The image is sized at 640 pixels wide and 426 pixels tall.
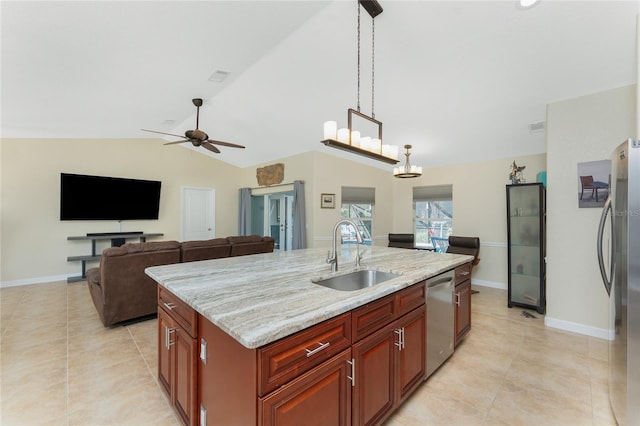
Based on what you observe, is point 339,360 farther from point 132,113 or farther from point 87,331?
point 132,113

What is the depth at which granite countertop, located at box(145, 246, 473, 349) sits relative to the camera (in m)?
1.09

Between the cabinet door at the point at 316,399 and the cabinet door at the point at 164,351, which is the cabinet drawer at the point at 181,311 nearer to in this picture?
the cabinet door at the point at 164,351

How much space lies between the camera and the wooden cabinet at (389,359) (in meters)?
1.43

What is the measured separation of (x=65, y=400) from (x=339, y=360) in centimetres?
210

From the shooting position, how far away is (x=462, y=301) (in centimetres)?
265

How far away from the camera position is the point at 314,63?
3100mm

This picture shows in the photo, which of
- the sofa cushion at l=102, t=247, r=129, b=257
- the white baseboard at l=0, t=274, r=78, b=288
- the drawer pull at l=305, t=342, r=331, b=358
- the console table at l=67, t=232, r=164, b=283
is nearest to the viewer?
the drawer pull at l=305, t=342, r=331, b=358

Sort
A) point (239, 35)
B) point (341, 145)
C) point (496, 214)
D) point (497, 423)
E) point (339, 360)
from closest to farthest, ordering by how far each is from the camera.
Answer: point (339, 360)
point (497, 423)
point (341, 145)
point (239, 35)
point (496, 214)

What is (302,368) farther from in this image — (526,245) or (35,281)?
(35,281)

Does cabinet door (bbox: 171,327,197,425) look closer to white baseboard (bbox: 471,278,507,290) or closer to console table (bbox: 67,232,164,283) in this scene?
console table (bbox: 67,232,164,283)

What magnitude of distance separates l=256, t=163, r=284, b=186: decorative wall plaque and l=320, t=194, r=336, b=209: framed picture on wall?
1277 millimetres

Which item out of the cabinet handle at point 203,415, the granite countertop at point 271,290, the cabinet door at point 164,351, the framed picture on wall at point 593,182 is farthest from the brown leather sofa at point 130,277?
the framed picture on wall at point 593,182

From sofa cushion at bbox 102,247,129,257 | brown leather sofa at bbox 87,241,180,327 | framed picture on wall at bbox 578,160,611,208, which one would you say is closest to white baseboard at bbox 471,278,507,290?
framed picture on wall at bbox 578,160,611,208

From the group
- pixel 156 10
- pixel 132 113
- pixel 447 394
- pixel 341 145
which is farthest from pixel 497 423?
pixel 132 113
